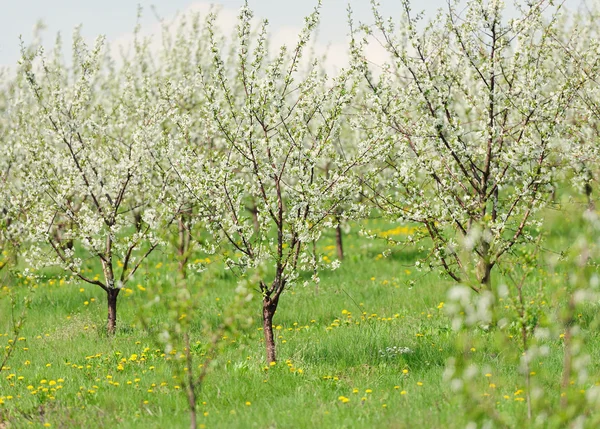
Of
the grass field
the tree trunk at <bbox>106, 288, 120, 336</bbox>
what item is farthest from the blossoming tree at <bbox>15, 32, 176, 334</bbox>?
the grass field

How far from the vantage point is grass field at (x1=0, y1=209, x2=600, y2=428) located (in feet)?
17.6

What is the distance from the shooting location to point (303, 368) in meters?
7.69

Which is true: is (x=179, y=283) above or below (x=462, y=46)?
below

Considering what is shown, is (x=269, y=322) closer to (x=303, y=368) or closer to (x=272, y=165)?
(x=303, y=368)

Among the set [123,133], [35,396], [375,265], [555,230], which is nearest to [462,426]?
[35,396]

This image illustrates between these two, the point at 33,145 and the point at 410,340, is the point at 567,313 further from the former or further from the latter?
the point at 33,145

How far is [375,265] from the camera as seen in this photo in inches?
611

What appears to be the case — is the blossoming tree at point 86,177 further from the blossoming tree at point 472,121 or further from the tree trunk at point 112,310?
the blossoming tree at point 472,121

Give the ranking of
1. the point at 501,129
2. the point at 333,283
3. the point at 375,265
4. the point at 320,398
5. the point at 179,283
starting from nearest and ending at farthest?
the point at 179,283 < the point at 320,398 < the point at 501,129 < the point at 333,283 < the point at 375,265

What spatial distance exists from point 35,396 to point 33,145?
203 inches

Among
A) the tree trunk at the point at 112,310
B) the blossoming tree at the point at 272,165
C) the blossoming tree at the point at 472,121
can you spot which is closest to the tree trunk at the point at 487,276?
the blossoming tree at the point at 472,121

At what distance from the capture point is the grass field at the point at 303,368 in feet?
17.6

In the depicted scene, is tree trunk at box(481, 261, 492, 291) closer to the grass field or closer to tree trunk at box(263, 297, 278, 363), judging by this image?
the grass field

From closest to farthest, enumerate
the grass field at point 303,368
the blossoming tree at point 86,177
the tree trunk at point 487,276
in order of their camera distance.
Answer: the grass field at point 303,368
the tree trunk at point 487,276
the blossoming tree at point 86,177
